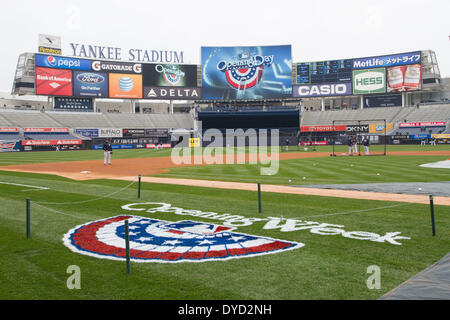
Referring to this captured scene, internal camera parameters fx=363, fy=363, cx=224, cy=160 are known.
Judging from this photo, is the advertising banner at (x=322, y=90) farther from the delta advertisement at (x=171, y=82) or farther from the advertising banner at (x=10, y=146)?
the advertising banner at (x=10, y=146)

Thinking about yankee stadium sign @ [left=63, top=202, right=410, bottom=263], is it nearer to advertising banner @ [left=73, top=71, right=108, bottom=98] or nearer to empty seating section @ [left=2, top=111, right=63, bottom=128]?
empty seating section @ [left=2, top=111, right=63, bottom=128]

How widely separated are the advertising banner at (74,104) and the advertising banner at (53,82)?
3.39 metres

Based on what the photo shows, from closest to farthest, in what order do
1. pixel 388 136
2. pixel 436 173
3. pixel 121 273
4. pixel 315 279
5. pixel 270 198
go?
pixel 315 279, pixel 121 273, pixel 270 198, pixel 436 173, pixel 388 136

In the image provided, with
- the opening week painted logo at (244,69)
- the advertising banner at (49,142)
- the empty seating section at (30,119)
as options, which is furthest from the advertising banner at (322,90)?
the empty seating section at (30,119)

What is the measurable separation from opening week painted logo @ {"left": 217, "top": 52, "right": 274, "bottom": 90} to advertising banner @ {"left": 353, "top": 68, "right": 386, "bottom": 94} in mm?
18803

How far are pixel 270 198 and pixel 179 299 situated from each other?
8810mm

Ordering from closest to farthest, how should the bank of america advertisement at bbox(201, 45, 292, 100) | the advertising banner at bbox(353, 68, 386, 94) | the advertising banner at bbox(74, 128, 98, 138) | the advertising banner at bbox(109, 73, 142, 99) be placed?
the advertising banner at bbox(74, 128, 98, 138), the advertising banner at bbox(353, 68, 386, 94), the advertising banner at bbox(109, 73, 142, 99), the bank of america advertisement at bbox(201, 45, 292, 100)

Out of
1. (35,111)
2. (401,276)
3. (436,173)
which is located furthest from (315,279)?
(35,111)

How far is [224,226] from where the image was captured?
9.52 m

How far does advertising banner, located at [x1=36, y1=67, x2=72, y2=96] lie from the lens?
231ft

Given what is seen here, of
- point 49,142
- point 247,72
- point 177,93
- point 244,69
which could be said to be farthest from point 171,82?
point 49,142

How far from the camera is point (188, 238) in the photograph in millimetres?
8484

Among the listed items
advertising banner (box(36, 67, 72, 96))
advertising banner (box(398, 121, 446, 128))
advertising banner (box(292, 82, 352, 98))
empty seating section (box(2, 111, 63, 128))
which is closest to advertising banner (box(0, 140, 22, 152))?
empty seating section (box(2, 111, 63, 128))
